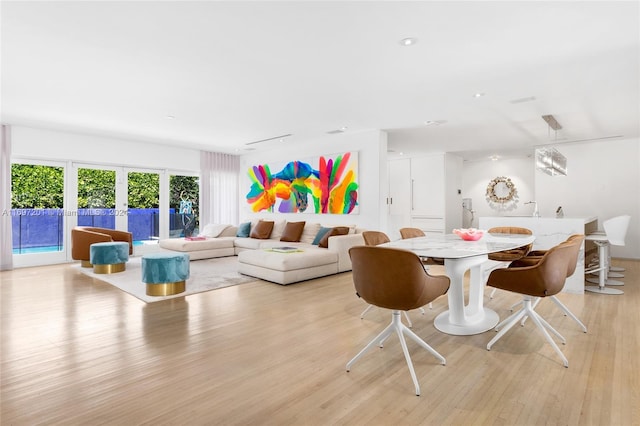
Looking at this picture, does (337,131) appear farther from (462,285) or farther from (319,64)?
(462,285)

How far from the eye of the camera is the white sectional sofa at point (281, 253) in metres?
4.62

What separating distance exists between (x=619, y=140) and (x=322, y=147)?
599 cm

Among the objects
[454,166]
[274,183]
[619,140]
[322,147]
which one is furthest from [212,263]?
[619,140]

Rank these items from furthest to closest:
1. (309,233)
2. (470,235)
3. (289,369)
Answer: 1. (309,233)
2. (470,235)
3. (289,369)

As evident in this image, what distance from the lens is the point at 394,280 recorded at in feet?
7.02

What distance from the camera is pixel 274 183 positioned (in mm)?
7992

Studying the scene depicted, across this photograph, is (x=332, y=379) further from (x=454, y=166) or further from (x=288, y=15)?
(x=454, y=166)

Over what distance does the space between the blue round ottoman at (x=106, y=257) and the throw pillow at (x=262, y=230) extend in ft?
8.06

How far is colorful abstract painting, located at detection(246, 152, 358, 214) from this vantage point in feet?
21.2

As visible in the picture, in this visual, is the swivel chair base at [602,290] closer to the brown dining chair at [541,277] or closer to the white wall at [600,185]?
the brown dining chair at [541,277]

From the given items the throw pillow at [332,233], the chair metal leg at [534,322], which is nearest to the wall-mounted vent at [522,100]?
the chair metal leg at [534,322]

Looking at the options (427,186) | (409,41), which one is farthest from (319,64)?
(427,186)

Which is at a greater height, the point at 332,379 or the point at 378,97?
the point at 378,97

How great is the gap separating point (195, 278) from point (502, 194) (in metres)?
8.29
